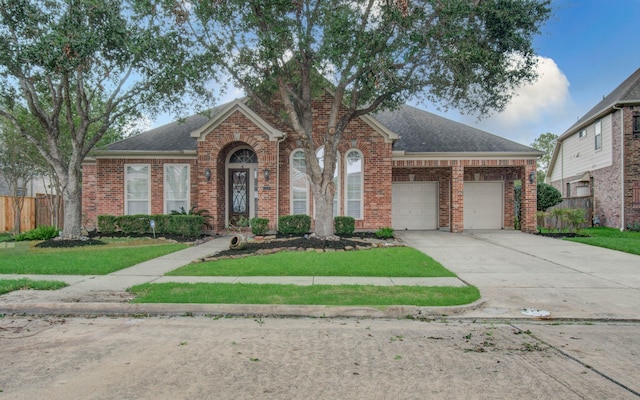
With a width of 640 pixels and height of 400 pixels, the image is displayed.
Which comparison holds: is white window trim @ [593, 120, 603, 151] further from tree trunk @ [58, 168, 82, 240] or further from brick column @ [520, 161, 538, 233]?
tree trunk @ [58, 168, 82, 240]

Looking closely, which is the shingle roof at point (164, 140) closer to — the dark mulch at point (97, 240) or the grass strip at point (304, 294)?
the dark mulch at point (97, 240)

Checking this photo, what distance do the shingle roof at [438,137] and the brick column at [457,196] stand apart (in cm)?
88

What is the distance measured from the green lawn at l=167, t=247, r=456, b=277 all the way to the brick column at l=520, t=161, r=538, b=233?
8.63 metres

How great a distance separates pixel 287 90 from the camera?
12.9 meters

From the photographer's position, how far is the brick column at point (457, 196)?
16.6 m

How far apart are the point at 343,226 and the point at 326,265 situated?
225 inches

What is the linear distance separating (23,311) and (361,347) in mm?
5208

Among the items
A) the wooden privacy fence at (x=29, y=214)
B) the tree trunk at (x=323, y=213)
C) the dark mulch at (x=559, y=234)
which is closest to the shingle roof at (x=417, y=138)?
the dark mulch at (x=559, y=234)

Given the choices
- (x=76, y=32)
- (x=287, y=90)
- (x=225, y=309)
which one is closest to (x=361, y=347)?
(x=225, y=309)

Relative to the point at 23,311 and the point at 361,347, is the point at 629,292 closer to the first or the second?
the point at 361,347

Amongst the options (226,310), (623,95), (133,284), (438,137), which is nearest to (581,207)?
(623,95)

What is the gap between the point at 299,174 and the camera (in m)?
15.9

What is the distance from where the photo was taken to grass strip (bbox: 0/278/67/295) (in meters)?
6.87

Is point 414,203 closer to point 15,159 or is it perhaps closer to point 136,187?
point 136,187
